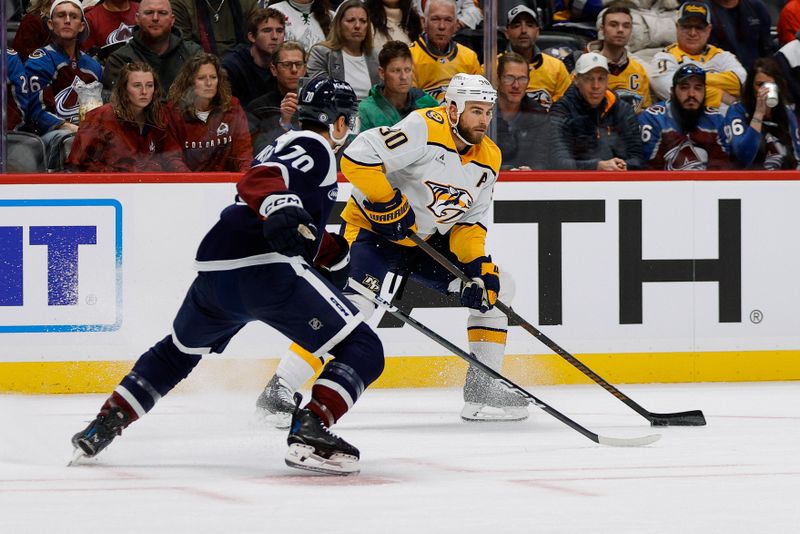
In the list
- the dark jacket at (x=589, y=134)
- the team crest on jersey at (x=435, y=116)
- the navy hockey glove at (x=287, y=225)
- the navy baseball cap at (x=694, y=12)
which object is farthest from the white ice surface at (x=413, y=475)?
the navy baseball cap at (x=694, y=12)

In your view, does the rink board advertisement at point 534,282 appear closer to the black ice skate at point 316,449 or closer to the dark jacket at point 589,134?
the dark jacket at point 589,134

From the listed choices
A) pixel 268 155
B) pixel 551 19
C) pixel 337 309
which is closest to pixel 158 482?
pixel 337 309

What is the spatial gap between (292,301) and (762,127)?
3.81 metres

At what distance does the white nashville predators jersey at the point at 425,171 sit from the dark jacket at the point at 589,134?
129 centimetres

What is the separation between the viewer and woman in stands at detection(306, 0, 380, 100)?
20.3ft

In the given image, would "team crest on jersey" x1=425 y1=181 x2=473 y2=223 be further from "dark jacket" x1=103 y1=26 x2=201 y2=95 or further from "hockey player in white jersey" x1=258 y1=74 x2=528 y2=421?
"dark jacket" x1=103 y1=26 x2=201 y2=95

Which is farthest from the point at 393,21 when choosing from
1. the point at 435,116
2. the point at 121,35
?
the point at 435,116

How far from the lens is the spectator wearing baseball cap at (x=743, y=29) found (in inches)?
275

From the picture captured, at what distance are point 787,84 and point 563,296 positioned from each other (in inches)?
63.8

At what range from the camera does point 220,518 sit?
→ 2.98 meters

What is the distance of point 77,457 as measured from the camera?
150 inches

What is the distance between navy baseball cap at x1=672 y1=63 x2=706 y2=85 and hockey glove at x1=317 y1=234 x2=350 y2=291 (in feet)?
10.6

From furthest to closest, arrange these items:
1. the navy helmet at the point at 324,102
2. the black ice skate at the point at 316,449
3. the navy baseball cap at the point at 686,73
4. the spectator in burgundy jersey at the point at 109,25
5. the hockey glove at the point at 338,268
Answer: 1. the navy baseball cap at the point at 686,73
2. the spectator in burgundy jersey at the point at 109,25
3. the hockey glove at the point at 338,268
4. the navy helmet at the point at 324,102
5. the black ice skate at the point at 316,449

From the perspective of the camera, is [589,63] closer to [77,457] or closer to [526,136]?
[526,136]
